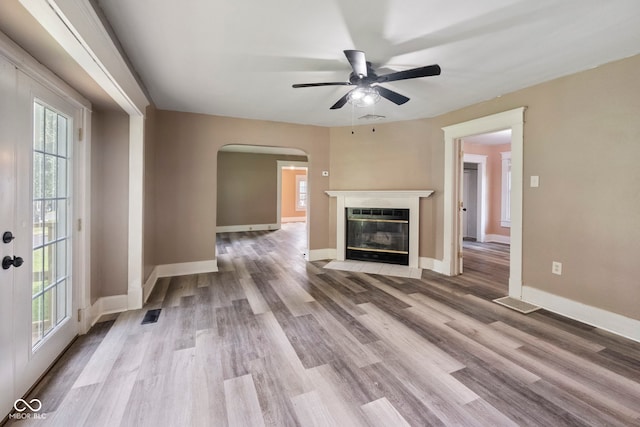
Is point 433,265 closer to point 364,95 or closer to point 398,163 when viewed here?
point 398,163

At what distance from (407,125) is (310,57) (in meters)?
2.54

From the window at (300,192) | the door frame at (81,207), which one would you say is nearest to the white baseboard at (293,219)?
the window at (300,192)

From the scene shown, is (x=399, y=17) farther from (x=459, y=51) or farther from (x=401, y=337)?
(x=401, y=337)

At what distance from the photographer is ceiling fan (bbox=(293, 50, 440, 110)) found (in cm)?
197

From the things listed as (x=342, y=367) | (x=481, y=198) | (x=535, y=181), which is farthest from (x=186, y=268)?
(x=481, y=198)

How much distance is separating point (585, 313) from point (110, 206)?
15.5 feet

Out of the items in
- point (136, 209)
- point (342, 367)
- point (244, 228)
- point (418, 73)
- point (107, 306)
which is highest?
point (418, 73)

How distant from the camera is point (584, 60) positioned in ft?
7.70

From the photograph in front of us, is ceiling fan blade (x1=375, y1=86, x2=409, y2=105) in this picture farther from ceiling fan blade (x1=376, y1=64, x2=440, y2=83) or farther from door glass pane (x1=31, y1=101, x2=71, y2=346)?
door glass pane (x1=31, y1=101, x2=71, y2=346)

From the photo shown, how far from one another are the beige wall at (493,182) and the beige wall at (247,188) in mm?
5051

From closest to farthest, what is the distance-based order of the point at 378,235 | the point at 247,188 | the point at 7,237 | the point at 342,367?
the point at 7,237 → the point at 342,367 → the point at 378,235 → the point at 247,188

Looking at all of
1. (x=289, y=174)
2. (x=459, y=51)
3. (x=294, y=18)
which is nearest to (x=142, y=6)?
(x=294, y=18)

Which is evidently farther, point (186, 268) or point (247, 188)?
point (247, 188)

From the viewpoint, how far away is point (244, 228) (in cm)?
823
